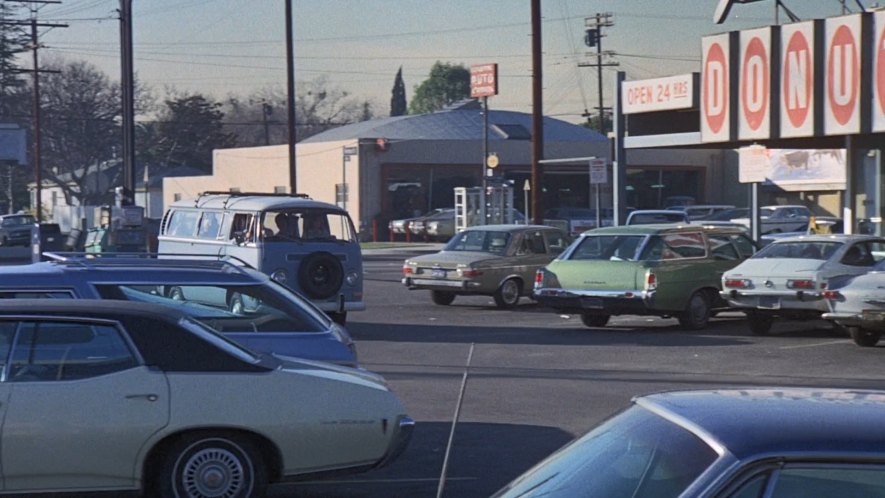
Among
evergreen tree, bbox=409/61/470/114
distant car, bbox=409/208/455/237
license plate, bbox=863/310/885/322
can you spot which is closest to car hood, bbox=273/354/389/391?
license plate, bbox=863/310/885/322

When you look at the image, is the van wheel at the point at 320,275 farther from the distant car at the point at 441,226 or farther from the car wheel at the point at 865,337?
the distant car at the point at 441,226

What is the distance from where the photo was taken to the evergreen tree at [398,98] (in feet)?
417

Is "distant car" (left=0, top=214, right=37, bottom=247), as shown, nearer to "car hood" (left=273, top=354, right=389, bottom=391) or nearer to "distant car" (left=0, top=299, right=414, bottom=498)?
"car hood" (left=273, top=354, right=389, bottom=391)

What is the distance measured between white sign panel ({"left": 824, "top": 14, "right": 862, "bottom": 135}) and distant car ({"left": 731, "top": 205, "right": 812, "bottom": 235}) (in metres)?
21.4

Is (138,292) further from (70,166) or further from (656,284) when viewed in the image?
(70,166)

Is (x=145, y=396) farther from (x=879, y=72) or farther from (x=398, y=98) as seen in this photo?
(x=398, y=98)

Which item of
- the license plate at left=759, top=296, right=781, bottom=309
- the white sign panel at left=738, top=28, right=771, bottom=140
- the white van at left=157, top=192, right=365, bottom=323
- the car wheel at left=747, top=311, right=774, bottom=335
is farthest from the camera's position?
the white sign panel at left=738, top=28, right=771, bottom=140

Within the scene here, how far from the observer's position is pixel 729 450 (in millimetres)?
3533

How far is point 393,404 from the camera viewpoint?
26.4 feet

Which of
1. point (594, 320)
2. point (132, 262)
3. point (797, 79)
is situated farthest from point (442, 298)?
point (132, 262)

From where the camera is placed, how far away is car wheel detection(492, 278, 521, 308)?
2373 cm

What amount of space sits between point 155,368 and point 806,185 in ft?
179

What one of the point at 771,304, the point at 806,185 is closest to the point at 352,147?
the point at 806,185

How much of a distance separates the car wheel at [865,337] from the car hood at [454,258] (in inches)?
310
